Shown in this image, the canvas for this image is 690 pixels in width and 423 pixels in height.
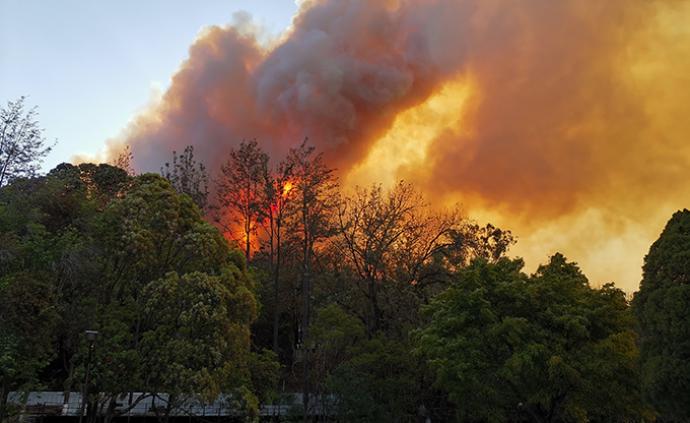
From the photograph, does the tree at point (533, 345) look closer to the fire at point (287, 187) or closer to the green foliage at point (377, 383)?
the green foliage at point (377, 383)

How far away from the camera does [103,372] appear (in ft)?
65.5

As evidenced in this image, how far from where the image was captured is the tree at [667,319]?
16469mm

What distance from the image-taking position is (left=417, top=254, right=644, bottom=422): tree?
63.5 ft

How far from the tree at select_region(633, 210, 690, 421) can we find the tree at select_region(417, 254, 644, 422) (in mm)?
1791

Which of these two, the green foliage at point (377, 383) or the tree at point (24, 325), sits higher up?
the tree at point (24, 325)

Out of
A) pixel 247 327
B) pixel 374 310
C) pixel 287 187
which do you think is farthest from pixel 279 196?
pixel 247 327

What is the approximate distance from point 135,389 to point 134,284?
14.3 ft

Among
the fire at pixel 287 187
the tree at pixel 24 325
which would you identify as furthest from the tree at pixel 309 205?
the tree at pixel 24 325

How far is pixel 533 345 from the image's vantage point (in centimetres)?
1941

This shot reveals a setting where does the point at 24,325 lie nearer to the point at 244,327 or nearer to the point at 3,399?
the point at 3,399

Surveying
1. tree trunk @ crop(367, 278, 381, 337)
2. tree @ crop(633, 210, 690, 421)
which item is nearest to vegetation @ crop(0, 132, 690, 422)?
tree @ crop(633, 210, 690, 421)

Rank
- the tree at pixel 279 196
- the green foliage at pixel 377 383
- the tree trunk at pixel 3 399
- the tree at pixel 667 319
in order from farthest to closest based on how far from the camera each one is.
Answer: the tree at pixel 279 196, the green foliage at pixel 377 383, the tree trunk at pixel 3 399, the tree at pixel 667 319

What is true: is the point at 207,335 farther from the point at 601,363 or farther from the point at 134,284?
the point at 601,363

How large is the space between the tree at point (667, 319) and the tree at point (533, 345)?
1.79 meters
